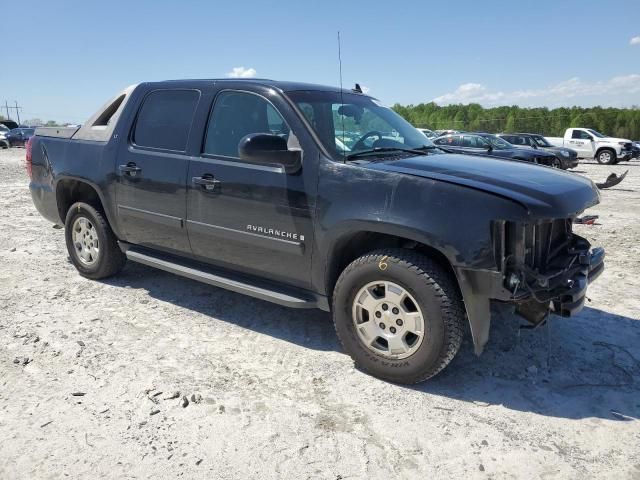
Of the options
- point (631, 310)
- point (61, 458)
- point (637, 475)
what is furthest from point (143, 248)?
point (631, 310)

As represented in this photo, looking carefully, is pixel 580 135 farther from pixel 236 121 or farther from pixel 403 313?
pixel 403 313

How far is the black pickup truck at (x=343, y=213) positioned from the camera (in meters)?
2.94

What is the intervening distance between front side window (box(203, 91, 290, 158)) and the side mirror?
295mm

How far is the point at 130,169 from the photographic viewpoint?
14.7ft

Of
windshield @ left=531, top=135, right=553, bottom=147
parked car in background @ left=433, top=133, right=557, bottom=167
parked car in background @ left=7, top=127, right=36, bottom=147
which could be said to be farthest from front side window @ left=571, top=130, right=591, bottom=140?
parked car in background @ left=7, top=127, right=36, bottom=147

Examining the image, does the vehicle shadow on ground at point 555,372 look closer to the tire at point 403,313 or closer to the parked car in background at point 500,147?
the tire at point 403,313

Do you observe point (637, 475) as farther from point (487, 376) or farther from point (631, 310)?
point (631, 310)

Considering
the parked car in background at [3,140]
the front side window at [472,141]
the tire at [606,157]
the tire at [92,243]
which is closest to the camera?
the tire at [92,243]

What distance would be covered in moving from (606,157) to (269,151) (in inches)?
1055

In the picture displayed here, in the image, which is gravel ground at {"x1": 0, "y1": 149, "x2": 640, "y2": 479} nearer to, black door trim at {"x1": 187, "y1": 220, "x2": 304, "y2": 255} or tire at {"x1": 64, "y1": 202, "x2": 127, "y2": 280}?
tire at {"x1": 64, "y1": 202, "x2": 127, "y2": 280}

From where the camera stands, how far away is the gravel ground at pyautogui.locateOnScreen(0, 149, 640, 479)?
254 centimetres

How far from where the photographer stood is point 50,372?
3.37 metres

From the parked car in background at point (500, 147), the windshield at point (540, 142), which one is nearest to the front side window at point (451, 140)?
the parked car in background at point (500, 147)

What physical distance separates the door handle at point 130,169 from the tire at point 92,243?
2.15 ft
